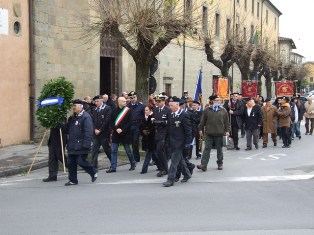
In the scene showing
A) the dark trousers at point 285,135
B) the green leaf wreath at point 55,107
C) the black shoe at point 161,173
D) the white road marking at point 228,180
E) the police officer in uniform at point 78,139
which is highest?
the green leaf wreath at point 55,107

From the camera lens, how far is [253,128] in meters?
16.9

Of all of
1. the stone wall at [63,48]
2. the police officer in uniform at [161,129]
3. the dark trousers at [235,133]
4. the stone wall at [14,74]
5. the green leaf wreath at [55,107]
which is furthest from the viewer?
the stone wall at [63,48]

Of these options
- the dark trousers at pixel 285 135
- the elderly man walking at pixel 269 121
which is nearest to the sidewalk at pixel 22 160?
the elderly man walking at pixel 269 121

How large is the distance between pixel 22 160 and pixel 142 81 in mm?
4967

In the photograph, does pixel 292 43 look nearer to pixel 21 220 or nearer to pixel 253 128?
pixel 253 128

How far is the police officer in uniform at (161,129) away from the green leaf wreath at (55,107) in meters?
1.97

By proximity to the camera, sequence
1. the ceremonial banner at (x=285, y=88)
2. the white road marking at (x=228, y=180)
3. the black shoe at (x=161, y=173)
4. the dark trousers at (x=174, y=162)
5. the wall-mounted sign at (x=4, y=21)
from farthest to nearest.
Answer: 1. the ceremonial banner at (x=285, y=88)
2. the wall-mounted sign at (x=4, y=21)
3. the black shoe at (x=161, y=173)
4. the white road marking at (x=228, y=180)
5. the dark trousers at (x=174, y=162)

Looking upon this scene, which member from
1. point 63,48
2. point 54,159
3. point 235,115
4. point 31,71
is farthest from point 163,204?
point 63,48

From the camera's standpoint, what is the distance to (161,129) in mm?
11172

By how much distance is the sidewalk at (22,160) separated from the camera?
12.2 metres

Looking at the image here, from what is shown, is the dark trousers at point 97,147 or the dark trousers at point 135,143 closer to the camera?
the dark trousers at point 97,147

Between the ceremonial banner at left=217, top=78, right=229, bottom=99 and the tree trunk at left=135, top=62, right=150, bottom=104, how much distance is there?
368 centimetres

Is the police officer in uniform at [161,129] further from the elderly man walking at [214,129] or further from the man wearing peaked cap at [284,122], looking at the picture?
the man wearing peaked cap at [284,122]

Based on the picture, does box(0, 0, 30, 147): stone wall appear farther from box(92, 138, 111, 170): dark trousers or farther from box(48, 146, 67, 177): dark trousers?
box(48, 146, 67, 177): dark trousers
